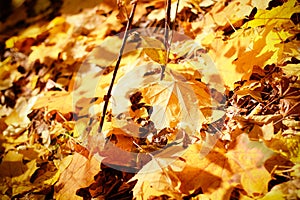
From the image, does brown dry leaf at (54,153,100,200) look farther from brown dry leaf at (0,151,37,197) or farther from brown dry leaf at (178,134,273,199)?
brown dry leaf at (178,134,273,199)

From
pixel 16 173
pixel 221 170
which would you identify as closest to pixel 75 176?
pixel 16 173

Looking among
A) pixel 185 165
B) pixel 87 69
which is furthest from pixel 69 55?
pixel 185 165

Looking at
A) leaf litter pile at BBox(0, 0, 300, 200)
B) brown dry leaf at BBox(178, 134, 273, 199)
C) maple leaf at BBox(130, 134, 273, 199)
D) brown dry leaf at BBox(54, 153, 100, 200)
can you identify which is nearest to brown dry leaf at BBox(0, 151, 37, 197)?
leaf litter pile at BBox(0, 0, 300, 200)

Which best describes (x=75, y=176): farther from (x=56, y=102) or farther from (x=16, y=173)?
(x=56, y=102)

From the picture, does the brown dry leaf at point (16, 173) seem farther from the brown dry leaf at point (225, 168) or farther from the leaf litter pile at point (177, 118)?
the brown dry leaf at point (225, 168)

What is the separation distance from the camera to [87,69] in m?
1.46

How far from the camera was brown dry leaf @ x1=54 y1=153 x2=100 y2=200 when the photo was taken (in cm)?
94

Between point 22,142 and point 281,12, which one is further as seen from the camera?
point 22,142

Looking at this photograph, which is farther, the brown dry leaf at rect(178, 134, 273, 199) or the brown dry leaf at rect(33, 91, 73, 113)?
the brown dry leaf at rect(33, 91, 73, 113)

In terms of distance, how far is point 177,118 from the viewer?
95 centimetres

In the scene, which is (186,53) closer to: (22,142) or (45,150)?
(45,150)

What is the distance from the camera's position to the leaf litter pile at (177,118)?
0.81 metres

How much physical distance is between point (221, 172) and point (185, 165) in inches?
3.9

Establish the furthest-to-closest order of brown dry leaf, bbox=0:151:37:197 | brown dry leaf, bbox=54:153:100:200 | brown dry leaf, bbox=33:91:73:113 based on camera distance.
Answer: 1. brown dry leaf, bbox=33:91:73:113
2. brown dry leaf, bbox=0:151:37:197
3. brown dry leaf, bbox=54:153:100:200
